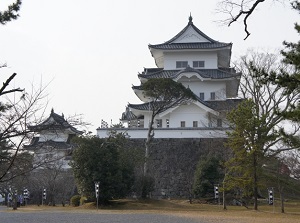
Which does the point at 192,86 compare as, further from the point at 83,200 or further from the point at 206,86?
the point at 83,200

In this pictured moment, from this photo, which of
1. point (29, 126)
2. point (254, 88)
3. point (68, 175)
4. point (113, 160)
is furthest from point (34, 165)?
point (68, 175)

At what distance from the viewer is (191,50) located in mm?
42781

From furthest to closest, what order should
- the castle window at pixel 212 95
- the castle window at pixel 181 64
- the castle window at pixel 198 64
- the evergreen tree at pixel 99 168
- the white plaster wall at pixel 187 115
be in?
the castle window at pixel 181 64
the castle window at pixel 198 64
the castle window at pixel 212 95
the white plaster wall at pixel 187 115
the evergreen tree at pixel 99 168

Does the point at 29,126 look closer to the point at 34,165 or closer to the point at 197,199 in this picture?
the point at 34,165

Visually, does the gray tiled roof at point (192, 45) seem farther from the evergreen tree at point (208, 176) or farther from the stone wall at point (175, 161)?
the evergreen tree at point (208, 176)

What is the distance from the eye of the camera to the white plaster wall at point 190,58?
141ft

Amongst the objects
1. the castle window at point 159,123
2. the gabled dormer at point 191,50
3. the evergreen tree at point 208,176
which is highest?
the gabled dormer at point 191,50

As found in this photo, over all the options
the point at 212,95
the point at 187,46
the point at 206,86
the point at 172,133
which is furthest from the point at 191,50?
the point at 172,133

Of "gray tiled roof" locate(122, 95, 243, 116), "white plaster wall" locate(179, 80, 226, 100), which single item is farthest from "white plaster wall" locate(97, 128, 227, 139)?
"white plaster wall" locate(179, 80, 226, 100)

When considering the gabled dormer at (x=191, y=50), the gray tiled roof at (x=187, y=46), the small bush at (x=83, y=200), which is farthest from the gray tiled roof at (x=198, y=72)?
the small bush at (x=83, y=200)

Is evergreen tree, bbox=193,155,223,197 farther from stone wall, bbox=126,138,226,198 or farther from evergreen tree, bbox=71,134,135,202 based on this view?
evergreen tree, bbox=71,134,135,202

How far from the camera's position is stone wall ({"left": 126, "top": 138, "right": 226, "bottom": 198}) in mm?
35688

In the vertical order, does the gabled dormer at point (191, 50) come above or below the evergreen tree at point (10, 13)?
above

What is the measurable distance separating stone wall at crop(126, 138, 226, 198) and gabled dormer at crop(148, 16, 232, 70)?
8509mm
